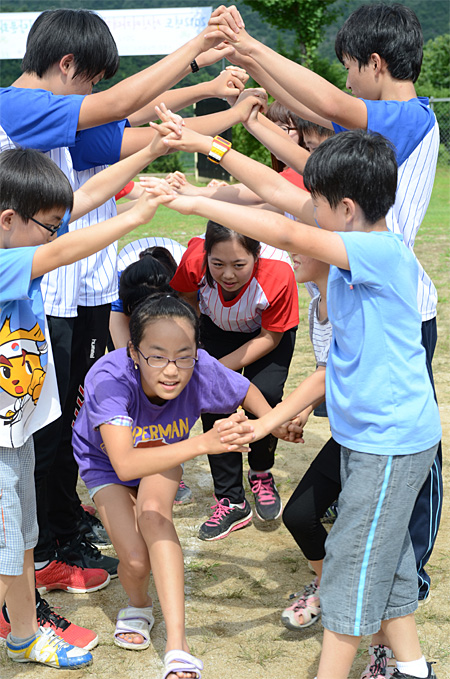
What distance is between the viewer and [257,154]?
24.3 meters

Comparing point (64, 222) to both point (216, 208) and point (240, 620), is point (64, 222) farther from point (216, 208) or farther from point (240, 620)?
point (240, 620)

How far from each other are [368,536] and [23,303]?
1.31 metres

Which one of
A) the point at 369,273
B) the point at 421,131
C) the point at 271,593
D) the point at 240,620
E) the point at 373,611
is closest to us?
the point at 369,273

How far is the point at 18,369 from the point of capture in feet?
8.34

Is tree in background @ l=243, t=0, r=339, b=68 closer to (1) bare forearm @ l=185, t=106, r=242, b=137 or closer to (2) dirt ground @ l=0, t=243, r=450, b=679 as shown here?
(1) bare forearm @ l=185, t=106, r=242, b=137

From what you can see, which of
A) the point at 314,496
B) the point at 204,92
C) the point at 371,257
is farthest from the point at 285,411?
the point at 204,92

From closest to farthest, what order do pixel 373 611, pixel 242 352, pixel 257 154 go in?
pixel 373 611
pixel 242 352
pixel 257 154

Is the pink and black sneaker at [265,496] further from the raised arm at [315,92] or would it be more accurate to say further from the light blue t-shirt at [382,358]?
the raised arm at [315,92]

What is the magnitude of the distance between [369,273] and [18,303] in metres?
1.13

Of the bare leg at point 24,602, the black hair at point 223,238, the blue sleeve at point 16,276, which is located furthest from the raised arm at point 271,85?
the bare leg at point 24,602

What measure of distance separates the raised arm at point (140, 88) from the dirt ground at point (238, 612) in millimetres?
1966

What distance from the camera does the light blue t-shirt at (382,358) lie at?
90.3 inches

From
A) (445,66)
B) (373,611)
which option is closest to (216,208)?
(373,611)

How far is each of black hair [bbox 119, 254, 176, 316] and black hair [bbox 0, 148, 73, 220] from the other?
1248mm
